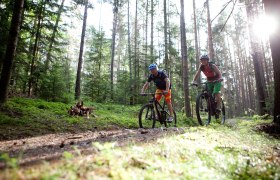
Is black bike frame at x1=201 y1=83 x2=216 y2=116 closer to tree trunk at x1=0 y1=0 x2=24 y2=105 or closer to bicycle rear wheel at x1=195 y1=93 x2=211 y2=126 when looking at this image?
bicycle rear wheel at x1=195 y1=93 x2=211 y2=126

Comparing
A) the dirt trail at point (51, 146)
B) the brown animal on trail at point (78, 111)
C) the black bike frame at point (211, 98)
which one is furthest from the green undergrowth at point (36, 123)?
the black bike frame at point (211, 98)

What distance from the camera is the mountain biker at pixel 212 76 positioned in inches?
281

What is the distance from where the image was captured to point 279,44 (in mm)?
6453

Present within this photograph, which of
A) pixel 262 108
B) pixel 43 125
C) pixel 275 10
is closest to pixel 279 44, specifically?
pixel 275 10

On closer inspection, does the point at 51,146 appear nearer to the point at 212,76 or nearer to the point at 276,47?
the point at 212,76

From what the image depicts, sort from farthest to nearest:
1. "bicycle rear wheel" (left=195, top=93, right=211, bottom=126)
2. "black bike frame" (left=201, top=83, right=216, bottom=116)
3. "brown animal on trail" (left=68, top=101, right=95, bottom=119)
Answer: "brown animal on trail" (left=68, top=101, right=95, bottom=119), "black bike frame" (left=201, top=83, right=216, bottom=116), "bicycle rear wheel" (left=195, top=93, right=211, bottom=126)

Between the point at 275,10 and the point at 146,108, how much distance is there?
5.08m

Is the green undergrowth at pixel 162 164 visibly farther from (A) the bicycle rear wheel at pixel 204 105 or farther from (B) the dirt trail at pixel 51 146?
(A) the bicycle rear wheel at pixel 204 105

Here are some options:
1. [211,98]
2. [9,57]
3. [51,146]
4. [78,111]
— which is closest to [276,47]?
[211,98]

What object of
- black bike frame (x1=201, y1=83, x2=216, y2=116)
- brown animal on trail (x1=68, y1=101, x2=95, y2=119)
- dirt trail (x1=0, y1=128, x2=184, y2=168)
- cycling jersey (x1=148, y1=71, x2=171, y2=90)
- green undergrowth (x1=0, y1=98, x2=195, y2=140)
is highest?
cycling jersey (x1=148, y1=71, x2=171, y2=90)

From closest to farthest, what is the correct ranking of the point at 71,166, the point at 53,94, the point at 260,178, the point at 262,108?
1. the point at 71,166
2. the point at 260,178
3. the point at 53,94
4. the point at 262,108

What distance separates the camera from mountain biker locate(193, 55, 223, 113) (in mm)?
7129

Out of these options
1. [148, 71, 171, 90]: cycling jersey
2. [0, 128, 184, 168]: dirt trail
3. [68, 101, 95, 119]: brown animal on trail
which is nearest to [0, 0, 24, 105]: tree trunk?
[68, 101, 95, 119]: brown animal on trail

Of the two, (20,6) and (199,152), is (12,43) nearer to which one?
(20,6)
